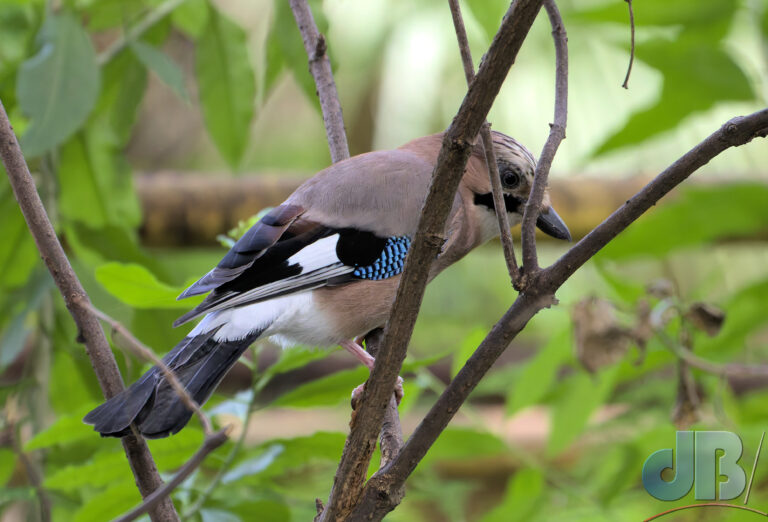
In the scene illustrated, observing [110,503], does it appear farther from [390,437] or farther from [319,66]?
[319,66]

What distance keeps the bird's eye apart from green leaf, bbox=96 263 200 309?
489 mm

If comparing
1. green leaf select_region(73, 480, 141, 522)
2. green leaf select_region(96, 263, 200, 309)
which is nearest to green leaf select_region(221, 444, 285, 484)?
green leaf select_region(73, 480, 141, 522)

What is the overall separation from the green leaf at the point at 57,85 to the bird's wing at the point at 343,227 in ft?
1.10

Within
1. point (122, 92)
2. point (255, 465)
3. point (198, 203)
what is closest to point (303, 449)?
point (255, 465)

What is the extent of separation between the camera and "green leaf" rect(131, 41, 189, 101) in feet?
4.27

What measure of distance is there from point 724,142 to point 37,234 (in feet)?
2.02

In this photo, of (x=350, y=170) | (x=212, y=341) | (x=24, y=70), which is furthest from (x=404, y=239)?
(x=24, y=70)

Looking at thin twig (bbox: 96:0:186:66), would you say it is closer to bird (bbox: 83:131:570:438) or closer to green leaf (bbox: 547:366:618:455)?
bird (bbox: 83:131:570:438)

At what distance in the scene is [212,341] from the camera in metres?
0.99

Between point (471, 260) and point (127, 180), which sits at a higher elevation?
point (127, 180)

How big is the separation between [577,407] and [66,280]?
3.25ft

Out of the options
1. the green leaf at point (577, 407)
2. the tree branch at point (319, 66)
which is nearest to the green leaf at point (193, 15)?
the tree branch at point (319, 66)

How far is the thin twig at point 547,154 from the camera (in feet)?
2.45

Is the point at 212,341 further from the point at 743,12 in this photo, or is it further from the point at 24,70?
the point at 743,12
